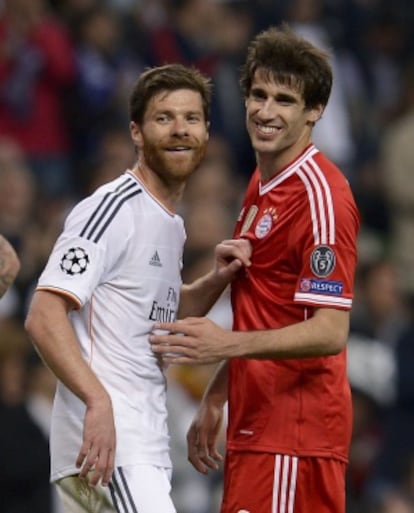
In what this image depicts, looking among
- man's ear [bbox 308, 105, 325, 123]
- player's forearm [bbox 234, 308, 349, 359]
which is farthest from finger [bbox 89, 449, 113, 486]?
man's ear [bbox 308, 105, 325, 123]

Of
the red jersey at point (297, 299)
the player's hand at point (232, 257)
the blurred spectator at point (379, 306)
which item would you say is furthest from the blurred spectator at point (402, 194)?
the red jersey at point (297, 299)

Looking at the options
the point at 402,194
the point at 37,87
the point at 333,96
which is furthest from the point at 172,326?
the point at 333,96

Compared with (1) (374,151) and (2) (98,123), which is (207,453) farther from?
(1) (374,151)

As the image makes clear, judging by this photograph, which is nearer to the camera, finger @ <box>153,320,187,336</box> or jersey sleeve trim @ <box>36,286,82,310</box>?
jersey sleeve trim @ <box>36,286,82,310</box>

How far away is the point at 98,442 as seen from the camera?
5.51m

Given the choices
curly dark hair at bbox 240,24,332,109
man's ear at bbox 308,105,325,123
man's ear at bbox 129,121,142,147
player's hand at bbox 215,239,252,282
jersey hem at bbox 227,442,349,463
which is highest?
curly dark hair at bbox 240,24,332,109

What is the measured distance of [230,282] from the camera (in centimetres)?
616

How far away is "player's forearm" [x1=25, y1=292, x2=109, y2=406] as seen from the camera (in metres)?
5.51

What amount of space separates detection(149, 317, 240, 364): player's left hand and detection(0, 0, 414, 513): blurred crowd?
3706 millimetres

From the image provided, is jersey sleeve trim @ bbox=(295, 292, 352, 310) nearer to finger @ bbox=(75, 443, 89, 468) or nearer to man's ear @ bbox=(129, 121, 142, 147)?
man's ear @ bbox=(129, 121, 142, 147)

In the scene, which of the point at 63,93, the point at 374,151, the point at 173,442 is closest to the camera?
the point at 173,442

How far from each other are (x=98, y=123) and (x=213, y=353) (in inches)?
273

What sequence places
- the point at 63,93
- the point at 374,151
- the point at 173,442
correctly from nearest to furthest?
the point at 173,442 < the point at 63,93 < the point at 374,151

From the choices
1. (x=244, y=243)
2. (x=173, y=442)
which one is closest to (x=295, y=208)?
(x=244, y=243)
